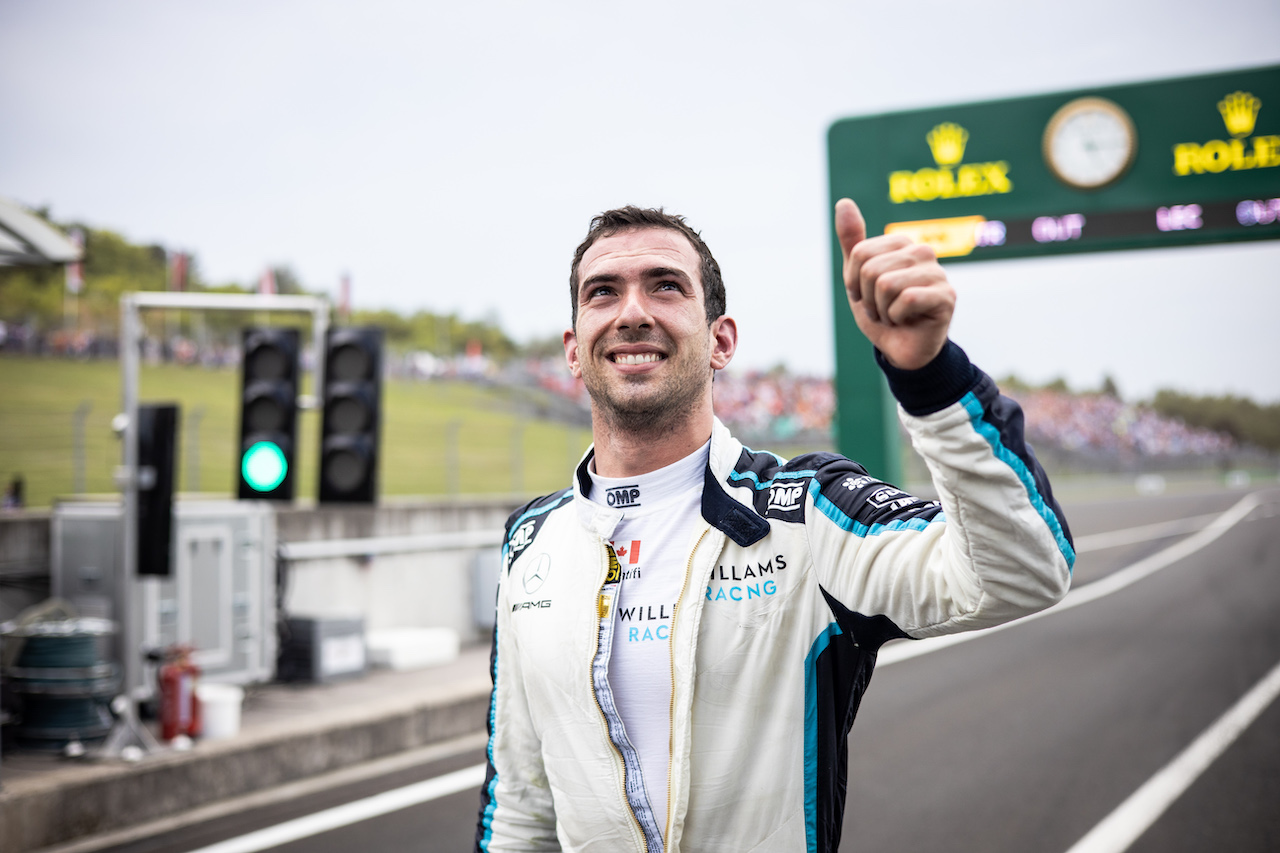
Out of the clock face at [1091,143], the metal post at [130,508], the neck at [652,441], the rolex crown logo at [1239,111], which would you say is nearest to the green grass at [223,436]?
the metal post at [130,508]

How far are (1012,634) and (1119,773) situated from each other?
6632 mm

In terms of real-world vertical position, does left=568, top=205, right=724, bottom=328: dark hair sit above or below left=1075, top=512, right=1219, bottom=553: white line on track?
above

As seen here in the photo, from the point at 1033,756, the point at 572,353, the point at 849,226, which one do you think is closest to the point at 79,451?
the point at 1033,756

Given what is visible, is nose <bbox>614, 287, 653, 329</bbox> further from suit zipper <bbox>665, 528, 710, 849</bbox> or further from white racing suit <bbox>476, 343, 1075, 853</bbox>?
suit zipper <bbox>665, 528, 710, 849</bbox>

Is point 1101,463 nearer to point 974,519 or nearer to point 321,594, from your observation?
point 321,594

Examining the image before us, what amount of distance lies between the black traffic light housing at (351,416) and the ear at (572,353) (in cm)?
451

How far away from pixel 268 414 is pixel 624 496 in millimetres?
5092

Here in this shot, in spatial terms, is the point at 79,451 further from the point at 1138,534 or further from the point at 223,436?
the point at 1138,534

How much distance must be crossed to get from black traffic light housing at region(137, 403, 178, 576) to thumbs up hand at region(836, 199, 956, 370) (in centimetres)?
621

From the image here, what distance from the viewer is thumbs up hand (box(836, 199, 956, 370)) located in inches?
54.1

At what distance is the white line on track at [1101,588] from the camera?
39.5ft

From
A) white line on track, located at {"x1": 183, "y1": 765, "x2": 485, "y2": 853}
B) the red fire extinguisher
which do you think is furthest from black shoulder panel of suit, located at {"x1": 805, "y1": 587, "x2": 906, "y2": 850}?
the red fire extinguisher

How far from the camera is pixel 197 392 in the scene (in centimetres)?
2795

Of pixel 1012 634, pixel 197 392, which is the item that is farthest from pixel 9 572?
pixel 197 392
